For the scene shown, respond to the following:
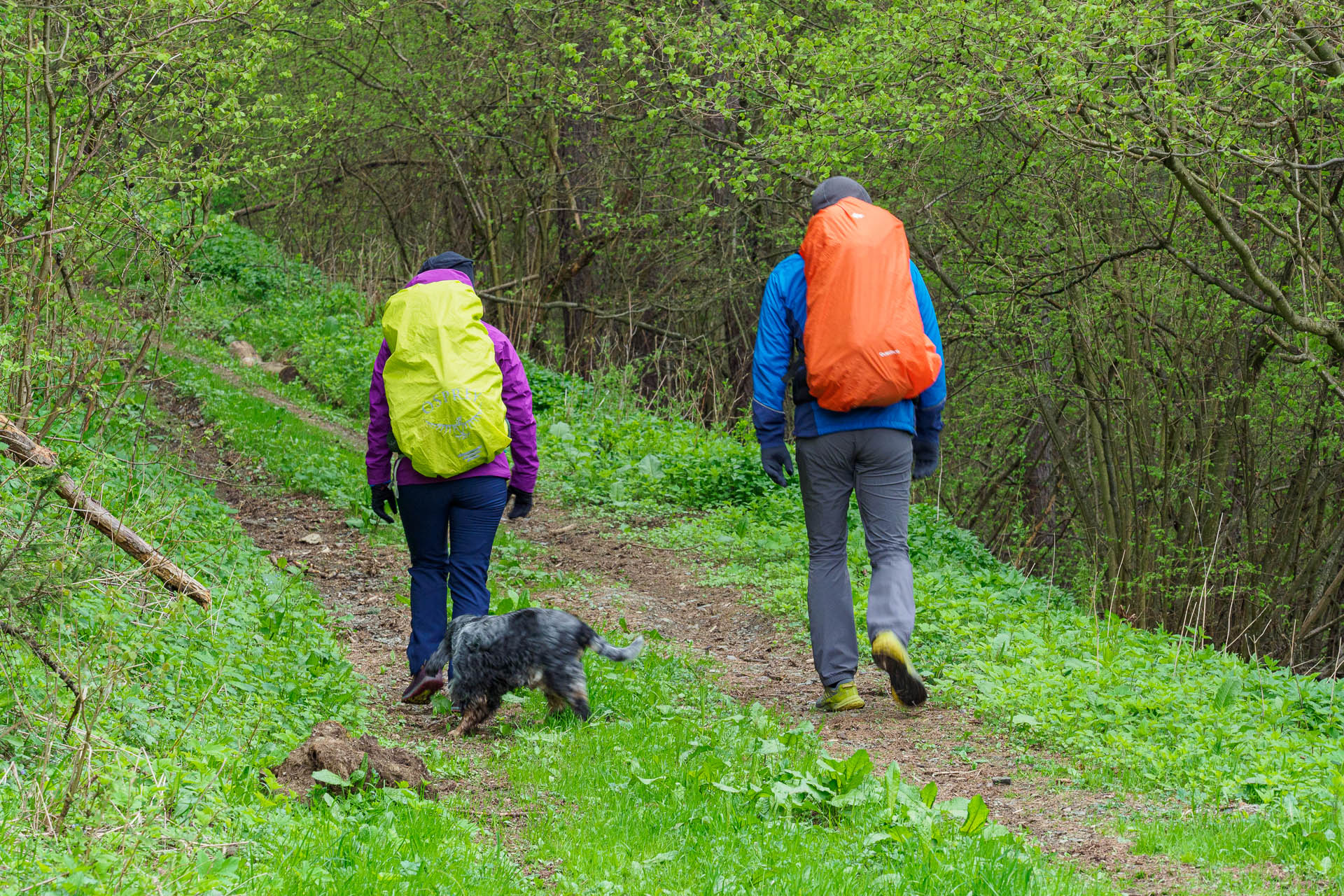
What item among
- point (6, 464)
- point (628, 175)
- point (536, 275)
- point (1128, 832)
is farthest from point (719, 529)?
point (536, 275)

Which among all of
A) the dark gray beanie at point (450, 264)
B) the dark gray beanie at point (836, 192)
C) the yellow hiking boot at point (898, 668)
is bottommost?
the yellow hiking boot at point (898, 668)

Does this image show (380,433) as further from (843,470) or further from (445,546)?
(843,470)

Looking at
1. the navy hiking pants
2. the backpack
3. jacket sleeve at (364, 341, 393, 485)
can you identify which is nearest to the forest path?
the navy hiking pants

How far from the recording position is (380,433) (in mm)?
5531

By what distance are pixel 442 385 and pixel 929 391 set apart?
2.19 meters

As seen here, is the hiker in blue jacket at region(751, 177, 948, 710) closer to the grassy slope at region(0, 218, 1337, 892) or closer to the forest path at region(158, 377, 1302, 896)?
the forest path at region(158, 377, 1302, 896)

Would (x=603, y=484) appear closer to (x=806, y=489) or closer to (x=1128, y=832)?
(x=806, y=489)

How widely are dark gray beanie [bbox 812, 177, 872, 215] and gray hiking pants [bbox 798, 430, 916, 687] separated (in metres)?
1.08

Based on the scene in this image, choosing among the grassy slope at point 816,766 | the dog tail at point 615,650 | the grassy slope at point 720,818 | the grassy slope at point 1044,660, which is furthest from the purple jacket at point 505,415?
the grassy slope at point 1044,660

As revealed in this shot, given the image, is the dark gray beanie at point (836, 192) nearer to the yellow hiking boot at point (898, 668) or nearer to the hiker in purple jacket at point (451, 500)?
the hiker in purple jacket at point (451, 500)

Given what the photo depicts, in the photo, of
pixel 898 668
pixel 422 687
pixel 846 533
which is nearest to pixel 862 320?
pixel 846 533

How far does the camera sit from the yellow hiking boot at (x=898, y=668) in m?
5.36

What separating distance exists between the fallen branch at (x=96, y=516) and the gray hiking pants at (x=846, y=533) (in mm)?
2651

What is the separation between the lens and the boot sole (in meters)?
5.41
